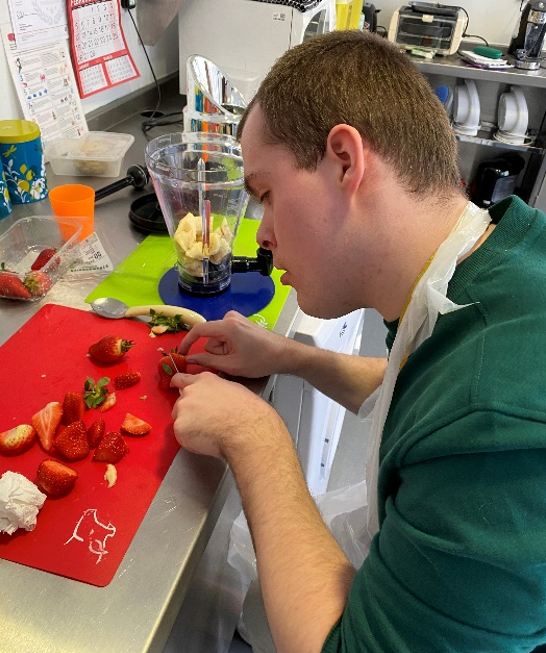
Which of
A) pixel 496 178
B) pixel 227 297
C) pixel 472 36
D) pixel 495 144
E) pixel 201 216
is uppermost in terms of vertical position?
pixel 472 36

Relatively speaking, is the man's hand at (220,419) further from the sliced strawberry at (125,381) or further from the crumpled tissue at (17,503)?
the crumpled tissue at (17,503)

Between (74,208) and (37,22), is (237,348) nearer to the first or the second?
(74,208)

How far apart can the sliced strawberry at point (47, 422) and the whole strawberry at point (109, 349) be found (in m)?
0.12

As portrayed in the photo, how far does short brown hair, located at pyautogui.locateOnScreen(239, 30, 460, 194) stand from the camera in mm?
678

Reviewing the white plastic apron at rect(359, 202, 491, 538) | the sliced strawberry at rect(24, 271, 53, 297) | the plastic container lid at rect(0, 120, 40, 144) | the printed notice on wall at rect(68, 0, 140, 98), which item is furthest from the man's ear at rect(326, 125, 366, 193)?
the printed notice on wall at rect(68, 0, 140, 98)

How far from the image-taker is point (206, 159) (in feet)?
4.18

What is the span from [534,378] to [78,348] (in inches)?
27.6

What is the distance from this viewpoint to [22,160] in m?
1.28

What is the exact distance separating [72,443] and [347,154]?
0.51m

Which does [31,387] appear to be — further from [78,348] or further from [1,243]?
[1,243]

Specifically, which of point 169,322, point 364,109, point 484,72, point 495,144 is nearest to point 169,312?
point 169,322

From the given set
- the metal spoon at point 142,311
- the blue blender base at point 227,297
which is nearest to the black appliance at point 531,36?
the blue blender base at point 227,297

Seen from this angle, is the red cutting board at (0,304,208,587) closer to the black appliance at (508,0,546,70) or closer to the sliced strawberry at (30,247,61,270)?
the sliced strawberry at (30,247,61,270)

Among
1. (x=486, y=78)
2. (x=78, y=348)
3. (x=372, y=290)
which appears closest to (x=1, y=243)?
(x=78, y=348)
